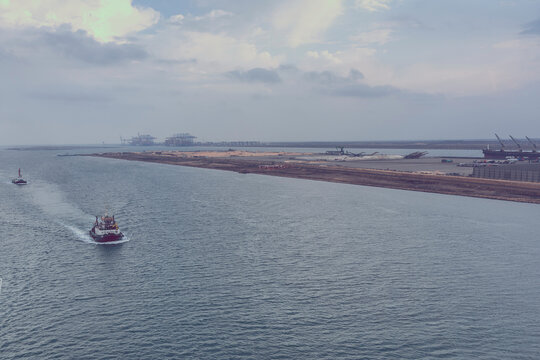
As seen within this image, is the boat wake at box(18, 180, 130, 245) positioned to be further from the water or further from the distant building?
the distant building

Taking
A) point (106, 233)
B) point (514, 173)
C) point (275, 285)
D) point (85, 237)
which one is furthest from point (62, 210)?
point (514, 173)

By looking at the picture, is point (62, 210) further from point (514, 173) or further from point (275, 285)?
point (514, 173)

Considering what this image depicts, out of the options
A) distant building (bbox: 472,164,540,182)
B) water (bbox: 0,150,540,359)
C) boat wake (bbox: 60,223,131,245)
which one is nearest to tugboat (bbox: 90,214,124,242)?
boat wake (bbox: 60,223,131,245)

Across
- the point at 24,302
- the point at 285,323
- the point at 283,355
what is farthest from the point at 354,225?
the point at 24,302

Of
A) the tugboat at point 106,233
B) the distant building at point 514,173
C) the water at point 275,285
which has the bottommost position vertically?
the water at point 275,285

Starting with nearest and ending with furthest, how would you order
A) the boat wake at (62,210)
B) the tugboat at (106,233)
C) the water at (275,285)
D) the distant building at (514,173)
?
the water at (275,285)
the tugboat at (106,233)
the boat wake at (62,210)
the distant building at (514,173)

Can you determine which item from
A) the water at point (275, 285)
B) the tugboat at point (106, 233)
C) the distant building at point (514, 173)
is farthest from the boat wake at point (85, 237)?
the distant building at point (514, 173)

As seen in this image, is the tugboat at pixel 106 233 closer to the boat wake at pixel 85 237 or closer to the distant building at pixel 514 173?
the boat wake at pixel 85 237
